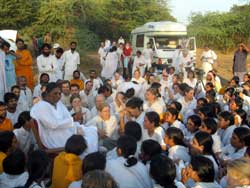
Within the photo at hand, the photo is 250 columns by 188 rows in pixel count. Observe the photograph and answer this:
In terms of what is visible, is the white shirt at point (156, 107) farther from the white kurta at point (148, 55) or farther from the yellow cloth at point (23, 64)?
the white kurta at point (148, 55)

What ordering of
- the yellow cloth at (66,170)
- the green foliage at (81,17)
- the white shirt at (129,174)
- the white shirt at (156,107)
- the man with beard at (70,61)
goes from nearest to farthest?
1. the white shirt at (129,174)
2. the yellow cloth at (66,170)
3. the white shirt at (156,107)
4. the man with beard at (70,61)
5. the green foliage at (81,17)

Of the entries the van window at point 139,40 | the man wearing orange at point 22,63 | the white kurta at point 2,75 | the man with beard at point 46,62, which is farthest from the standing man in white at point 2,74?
the van window at point 139,40

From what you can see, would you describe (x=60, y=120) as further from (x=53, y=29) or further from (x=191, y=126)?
(x=53, y=29)

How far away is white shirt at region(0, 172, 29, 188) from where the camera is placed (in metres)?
3.34

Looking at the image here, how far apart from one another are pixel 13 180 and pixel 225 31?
30.0 m

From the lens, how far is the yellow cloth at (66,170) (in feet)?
12.1

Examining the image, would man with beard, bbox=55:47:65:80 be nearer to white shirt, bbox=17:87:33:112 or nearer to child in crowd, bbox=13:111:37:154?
white shirt, bbox=17:87:33:112

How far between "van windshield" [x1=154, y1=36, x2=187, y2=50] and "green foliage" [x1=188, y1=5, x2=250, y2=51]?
1494cm

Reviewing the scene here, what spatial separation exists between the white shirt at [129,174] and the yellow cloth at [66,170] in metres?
0.32

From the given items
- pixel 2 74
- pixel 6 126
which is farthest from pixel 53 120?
pixel 2 74

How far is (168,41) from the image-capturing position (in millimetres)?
17125

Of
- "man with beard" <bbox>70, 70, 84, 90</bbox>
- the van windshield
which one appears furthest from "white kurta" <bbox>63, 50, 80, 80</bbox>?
the van windshield

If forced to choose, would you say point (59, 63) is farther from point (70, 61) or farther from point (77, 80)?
point (77, 80)

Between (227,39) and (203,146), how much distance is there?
28.5 metres
